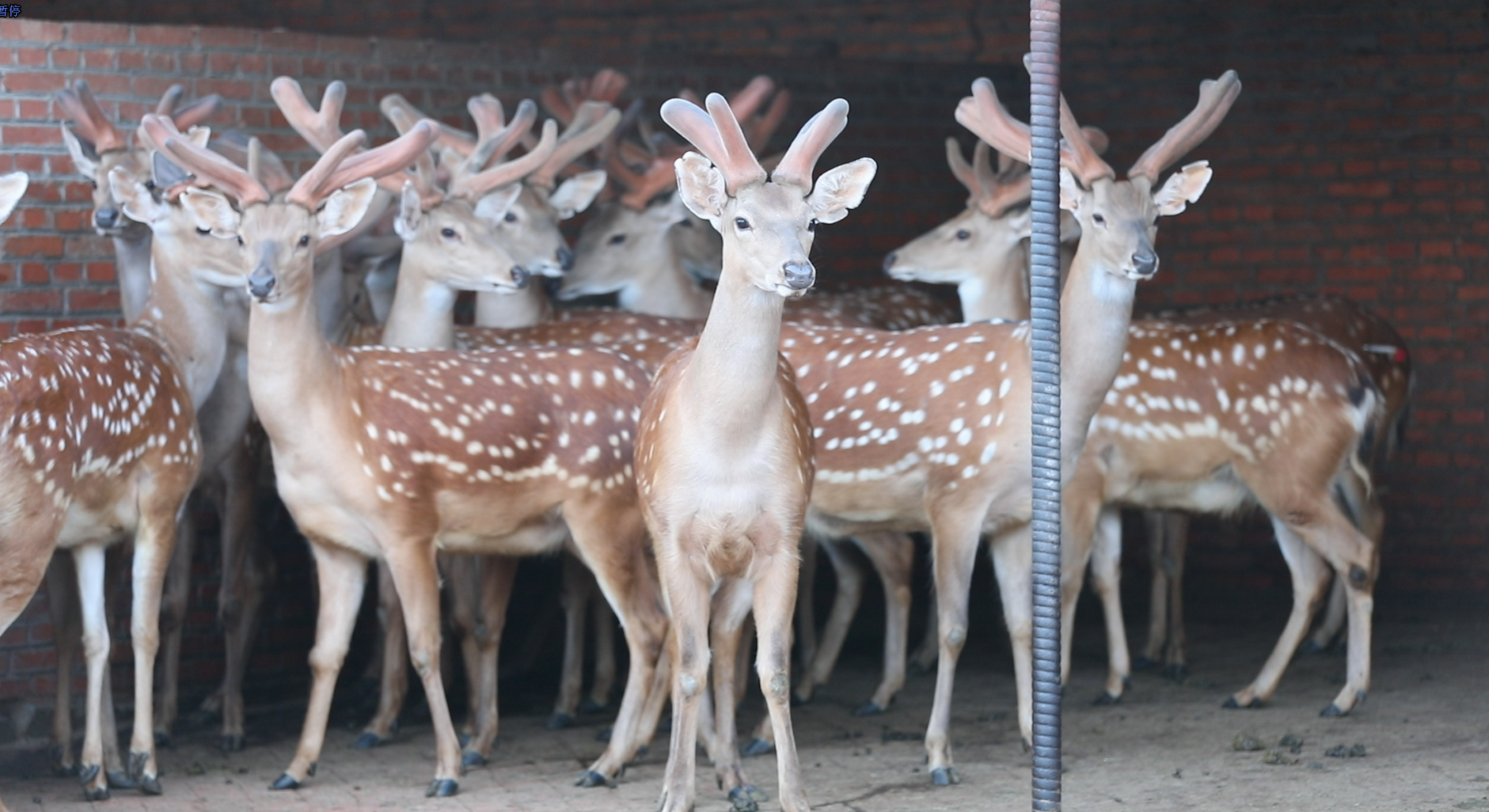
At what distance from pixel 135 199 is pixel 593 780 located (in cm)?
248

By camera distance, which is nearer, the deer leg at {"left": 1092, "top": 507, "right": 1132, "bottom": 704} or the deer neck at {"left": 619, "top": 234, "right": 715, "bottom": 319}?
the deer leg at {"left": 1092, "top": 507, "right": 1132, "bottom": 704}

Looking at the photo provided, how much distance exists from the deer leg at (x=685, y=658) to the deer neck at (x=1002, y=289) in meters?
2.80

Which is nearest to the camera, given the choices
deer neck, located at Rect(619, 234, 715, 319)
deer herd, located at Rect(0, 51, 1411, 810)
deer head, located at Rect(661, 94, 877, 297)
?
deer head, located at Rect(661, 94, 877, 297)

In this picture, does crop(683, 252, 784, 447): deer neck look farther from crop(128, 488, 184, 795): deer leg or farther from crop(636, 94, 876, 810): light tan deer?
crop(128, 488, 184, 795): deer leg

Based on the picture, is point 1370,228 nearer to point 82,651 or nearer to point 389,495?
point 389,495

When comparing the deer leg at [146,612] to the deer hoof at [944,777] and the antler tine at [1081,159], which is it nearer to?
the deer hoof at [944,777]

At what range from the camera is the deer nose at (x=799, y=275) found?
4.94m

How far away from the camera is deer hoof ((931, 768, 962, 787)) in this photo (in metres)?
6.00

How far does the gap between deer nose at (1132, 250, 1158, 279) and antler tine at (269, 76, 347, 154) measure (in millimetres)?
3011

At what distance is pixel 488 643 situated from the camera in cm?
669

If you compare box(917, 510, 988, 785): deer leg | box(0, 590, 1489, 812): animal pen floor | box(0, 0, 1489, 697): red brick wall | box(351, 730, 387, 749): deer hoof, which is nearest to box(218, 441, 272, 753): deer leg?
box(0, 590, 1489, 812): animal pen floor

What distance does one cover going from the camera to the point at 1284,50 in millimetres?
9359

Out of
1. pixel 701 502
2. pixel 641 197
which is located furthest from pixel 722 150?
pixel 641 197

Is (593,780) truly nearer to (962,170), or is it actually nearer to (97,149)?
(97,149)
